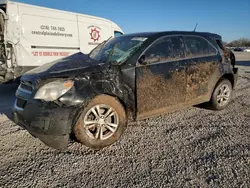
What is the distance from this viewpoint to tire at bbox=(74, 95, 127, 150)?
112 inches

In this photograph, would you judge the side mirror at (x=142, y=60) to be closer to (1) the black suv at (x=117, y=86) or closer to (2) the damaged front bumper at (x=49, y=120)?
(1) the black suv at (x=117, y=86)

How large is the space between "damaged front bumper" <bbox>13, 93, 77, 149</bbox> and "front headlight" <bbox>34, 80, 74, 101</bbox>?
0.08m

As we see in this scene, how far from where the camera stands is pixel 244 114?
430 centimetres

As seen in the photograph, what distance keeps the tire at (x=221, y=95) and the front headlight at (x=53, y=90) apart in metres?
3.17

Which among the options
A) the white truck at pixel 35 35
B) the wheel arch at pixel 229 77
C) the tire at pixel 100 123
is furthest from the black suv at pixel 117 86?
the white truck at pixel 35 35

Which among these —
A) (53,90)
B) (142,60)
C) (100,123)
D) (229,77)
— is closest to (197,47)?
(229,77)

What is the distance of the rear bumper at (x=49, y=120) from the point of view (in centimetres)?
262

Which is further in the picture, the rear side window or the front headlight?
the rear side window

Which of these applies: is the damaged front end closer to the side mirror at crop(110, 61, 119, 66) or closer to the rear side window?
the side mirror at crop(110, 61, 119, 66)

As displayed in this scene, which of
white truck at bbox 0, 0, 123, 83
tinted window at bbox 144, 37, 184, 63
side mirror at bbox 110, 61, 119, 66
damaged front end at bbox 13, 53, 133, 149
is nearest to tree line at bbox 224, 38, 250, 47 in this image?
white truck at bbox 0, 0, 123, 83

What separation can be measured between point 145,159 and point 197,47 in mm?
2593

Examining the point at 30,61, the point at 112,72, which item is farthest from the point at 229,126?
the point at 30,61

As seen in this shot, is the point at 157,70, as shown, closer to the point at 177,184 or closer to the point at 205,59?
the point at 205,59

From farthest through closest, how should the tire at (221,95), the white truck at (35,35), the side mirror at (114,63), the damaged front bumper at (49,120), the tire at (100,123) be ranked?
1. the white truck at (35,35)
2. the tire at (221,95)
3. the side mirror at (114,63)
4. the tire at (100,123)
5. the damaged front bumper at (49,120)
